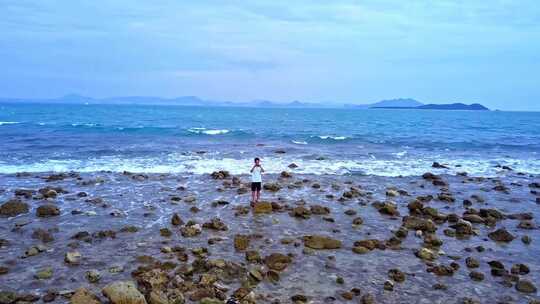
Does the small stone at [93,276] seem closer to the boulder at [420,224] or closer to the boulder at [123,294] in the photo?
the boulder at [123,294]

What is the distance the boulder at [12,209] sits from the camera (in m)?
14.9

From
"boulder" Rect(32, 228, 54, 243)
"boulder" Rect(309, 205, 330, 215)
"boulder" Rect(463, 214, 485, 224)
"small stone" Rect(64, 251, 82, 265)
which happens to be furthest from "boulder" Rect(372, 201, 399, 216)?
"boulder" Rect(32, 228, 54, 243)

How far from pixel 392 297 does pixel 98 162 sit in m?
23.5

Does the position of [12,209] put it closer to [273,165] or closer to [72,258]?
[72,258]

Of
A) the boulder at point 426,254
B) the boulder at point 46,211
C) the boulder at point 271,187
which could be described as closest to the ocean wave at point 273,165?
the boulder at point 271,187

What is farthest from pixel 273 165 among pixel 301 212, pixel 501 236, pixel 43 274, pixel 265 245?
pixel 43 274

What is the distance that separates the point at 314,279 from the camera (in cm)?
982

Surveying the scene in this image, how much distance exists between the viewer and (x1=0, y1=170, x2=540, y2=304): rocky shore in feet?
30.1

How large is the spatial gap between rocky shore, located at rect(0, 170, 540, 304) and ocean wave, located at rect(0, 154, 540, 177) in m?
5.00

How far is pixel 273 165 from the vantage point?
28.1 m

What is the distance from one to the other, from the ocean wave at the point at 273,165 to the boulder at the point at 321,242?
42.7 feet

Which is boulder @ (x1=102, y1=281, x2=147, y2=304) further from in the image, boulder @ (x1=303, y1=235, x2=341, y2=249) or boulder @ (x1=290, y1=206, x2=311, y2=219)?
boulder @ (x1=290, y1=206, x2=311, y2=219)

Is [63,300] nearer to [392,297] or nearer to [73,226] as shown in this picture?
[73,226]

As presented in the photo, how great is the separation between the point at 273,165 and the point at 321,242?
52.9 ft
